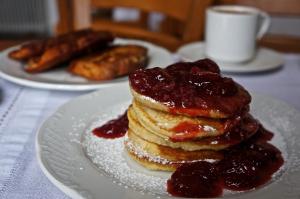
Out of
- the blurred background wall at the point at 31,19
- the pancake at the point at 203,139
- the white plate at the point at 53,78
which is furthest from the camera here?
the blurred background wall at the point at 31,19

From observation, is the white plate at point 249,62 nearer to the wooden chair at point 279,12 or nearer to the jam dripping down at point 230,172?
the wooden chair at point 279,12

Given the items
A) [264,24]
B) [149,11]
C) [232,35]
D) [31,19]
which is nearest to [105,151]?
[232,35]

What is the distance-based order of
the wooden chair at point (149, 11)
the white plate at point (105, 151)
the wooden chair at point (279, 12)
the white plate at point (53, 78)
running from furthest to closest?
the wooden chair at point (149, 11)
the wooden chair at point (279, 12)
the white plate at point (53, 78)
the white plate at point (105, 151)

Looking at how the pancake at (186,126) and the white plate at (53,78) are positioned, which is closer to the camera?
the pancake at (186,126)

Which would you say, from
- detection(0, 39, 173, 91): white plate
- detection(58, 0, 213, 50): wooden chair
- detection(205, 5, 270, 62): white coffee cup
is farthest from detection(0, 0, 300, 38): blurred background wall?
detection(0, 39, 173, 91): white plate

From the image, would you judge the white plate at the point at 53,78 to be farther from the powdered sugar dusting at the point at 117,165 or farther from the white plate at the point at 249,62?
the powdered sugar dusting at the point at 117,165

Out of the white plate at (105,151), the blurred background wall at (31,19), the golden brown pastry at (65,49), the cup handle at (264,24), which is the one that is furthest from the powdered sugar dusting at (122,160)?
the blurred background wall at (31,19)

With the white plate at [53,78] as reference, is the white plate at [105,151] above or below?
above

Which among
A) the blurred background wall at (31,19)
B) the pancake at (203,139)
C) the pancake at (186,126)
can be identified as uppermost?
the pancake at (186,126)

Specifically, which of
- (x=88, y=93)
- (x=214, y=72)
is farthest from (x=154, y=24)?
(x=214, y=72)
